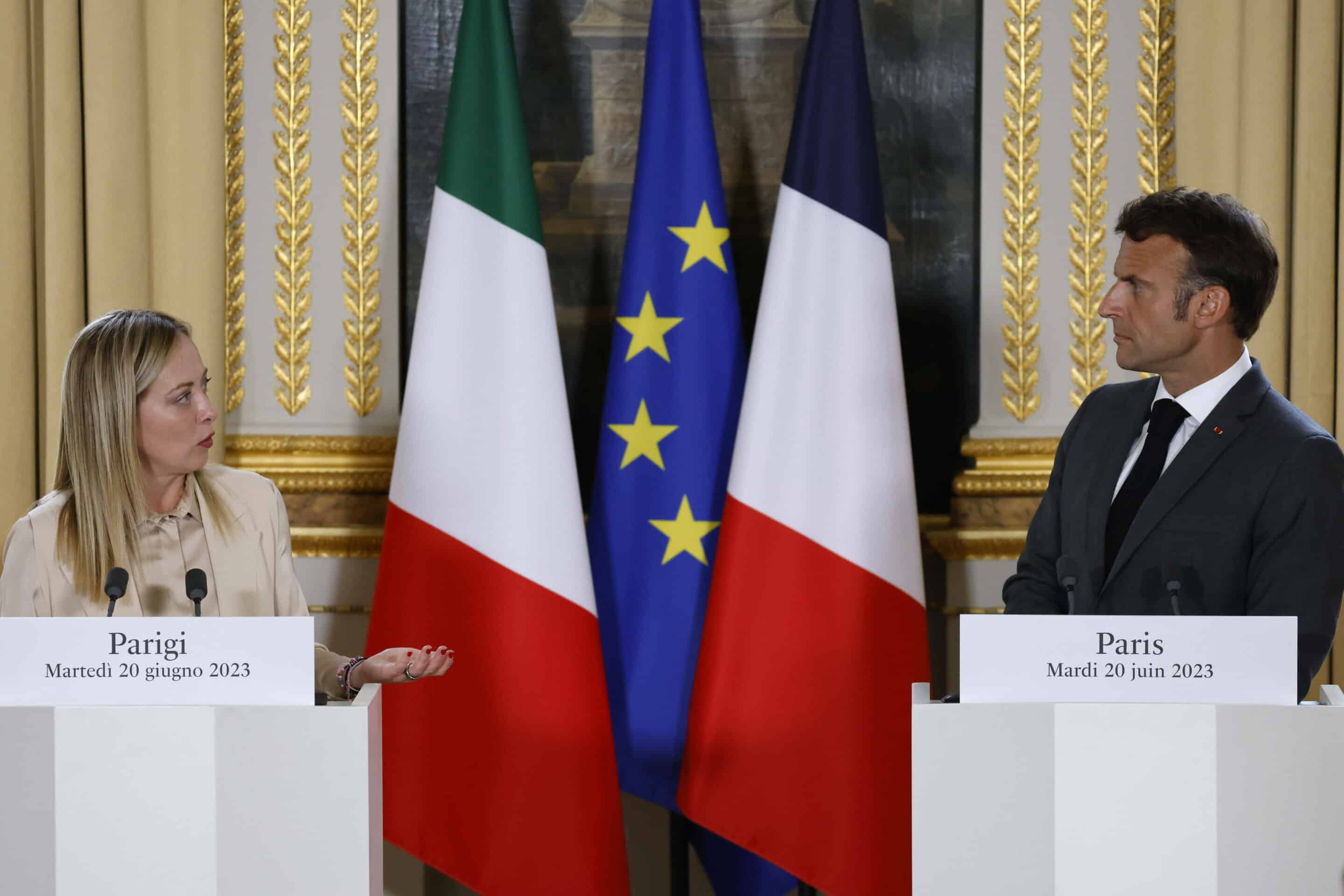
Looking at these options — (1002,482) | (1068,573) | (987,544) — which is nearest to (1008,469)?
(1002,482)

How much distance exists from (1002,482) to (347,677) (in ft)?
5.69

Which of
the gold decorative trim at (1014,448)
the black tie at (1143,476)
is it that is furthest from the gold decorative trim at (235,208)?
the black tie at (1143,476)

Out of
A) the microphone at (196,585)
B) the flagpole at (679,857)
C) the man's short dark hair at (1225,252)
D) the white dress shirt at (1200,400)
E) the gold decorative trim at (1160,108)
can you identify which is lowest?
the flagpole at (679,857)

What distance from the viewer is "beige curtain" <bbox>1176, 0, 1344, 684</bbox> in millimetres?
3066

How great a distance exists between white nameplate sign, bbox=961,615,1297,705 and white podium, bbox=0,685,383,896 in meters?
0.77

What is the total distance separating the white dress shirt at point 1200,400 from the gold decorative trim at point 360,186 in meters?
1.83

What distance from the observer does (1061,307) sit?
3.22 m

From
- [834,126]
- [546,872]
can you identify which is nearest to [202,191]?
[834,126]

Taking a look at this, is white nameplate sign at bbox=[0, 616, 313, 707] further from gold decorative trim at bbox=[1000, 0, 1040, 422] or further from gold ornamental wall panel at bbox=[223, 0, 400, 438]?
gold decorative trim at bbox=[1000, 0, 1040, 422]

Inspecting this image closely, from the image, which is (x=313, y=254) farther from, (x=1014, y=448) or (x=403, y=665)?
(x=1014, y=448)

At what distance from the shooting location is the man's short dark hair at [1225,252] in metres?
2.12

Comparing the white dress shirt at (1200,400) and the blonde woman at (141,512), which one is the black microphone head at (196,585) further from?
the white dress shirt at (1200,400)

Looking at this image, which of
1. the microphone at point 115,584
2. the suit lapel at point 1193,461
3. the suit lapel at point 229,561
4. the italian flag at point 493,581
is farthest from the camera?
the italian flag at point 493,581

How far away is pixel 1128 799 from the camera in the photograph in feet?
5.18
